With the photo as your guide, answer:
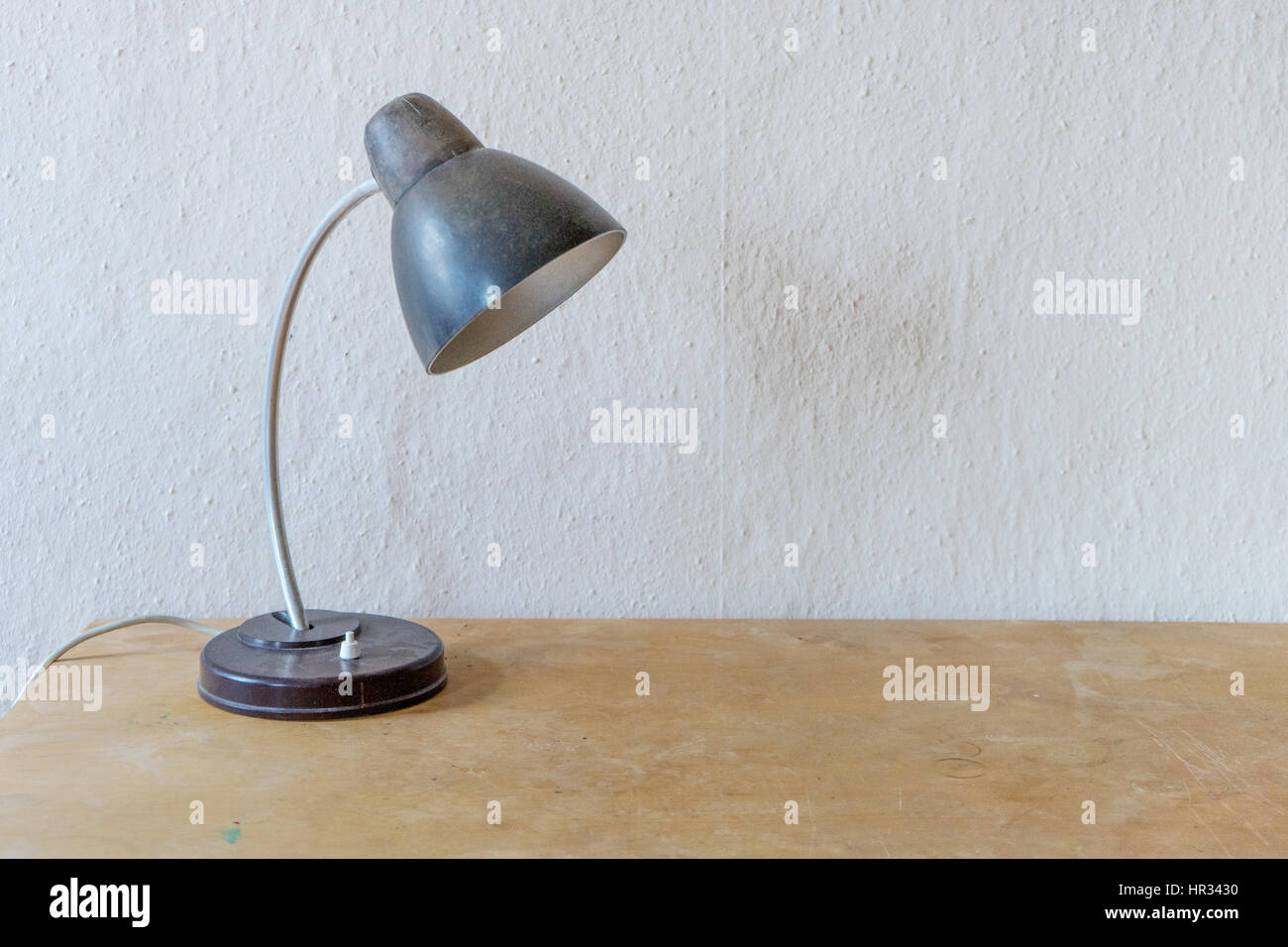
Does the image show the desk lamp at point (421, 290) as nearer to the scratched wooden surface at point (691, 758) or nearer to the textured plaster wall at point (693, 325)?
the scratched wooden surface at point (691, 758)

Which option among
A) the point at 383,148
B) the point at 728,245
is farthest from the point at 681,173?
the point at 383,148

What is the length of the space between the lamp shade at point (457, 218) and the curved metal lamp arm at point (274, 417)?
0.51ft

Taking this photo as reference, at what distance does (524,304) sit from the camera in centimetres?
124

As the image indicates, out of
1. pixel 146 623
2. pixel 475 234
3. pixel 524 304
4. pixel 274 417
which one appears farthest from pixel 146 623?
pixel 475 234

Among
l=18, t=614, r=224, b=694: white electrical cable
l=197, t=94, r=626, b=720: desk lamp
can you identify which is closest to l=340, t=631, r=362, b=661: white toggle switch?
l=197, t=94, r=626, b=720: desk lamp

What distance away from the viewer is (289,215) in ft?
4.78

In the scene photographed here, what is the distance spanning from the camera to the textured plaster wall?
1.45 meters

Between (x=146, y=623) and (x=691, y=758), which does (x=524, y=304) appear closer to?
(x=691, y=758)

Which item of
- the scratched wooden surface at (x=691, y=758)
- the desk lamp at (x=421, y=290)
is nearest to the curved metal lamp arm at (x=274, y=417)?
the desk lamp at (x=421, y=290)

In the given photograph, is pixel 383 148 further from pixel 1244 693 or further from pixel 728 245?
pixel 1244 693

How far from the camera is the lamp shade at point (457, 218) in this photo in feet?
3.27

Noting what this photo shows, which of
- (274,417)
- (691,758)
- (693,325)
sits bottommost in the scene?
(691,758)

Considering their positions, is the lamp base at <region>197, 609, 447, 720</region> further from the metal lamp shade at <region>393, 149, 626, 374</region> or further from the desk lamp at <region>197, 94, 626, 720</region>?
the metal lamp shade at <region>393, 149, 626, 374</region>

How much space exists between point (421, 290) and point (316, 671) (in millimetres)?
401
